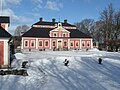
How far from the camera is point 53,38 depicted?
182 feet

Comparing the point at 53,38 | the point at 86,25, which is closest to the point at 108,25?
the point at 53,38

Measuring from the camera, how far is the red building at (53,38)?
177 feet

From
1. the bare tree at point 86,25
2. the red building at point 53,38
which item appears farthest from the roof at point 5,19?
the bare tree at point 86,25

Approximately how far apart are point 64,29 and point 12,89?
4529 centimetres

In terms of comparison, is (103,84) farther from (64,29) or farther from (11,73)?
(64,29)

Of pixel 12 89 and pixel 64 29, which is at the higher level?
pixel 64 29

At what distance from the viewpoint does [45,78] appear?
50.0 feet

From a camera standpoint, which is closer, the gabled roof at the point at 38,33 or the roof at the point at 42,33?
the gabled roof at the point at 38,33

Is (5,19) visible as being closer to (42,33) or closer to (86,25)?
(42,33)

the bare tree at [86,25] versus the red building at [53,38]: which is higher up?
the bare tree at [86,25]

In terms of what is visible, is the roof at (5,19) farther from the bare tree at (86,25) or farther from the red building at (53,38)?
the bare tree at (86,25)

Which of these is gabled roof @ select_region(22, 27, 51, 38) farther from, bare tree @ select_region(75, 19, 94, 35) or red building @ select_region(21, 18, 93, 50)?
bare tree @ select_region(75, 19, 94, 35)

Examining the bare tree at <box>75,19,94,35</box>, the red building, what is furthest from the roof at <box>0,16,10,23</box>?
the bare tree at <box>75,19,94,35</box>

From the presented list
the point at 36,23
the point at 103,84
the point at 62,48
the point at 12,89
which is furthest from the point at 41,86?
the point at 36,23
